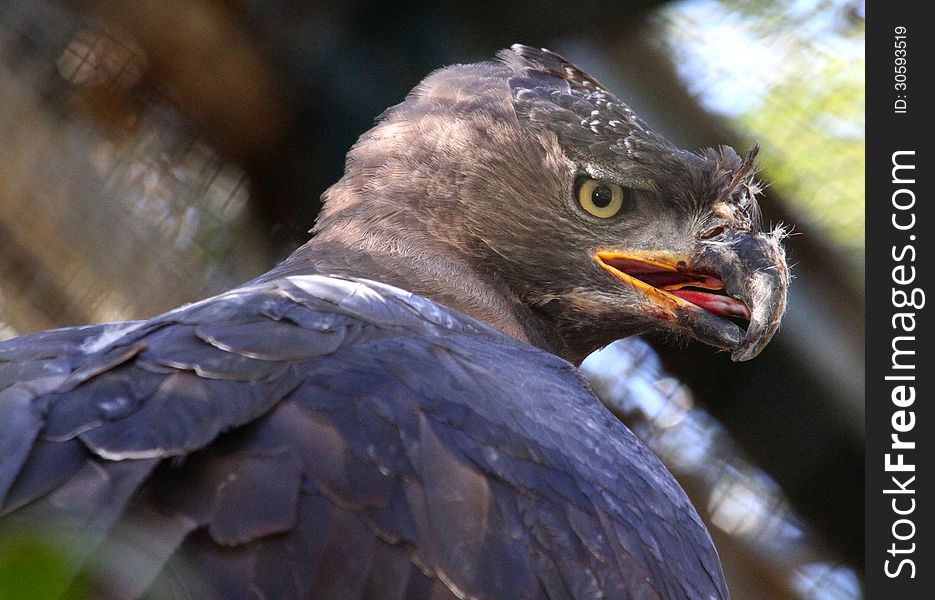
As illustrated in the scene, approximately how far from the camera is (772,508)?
3.98 metres

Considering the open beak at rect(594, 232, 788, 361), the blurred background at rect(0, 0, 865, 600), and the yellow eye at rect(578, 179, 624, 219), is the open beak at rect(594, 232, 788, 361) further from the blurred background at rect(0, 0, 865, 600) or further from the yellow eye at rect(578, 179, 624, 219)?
the blurred background at rect(0, 0, 865, 600)

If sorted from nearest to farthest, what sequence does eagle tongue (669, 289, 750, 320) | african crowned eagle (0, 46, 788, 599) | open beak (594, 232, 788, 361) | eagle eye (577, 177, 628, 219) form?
african crowned eagle (0, 46, 788, 599) → open beak (594, 232, 788, 361) → eagle tongue (669, 289, 750, 320) → eagle eye (577, 177, 628, 219)

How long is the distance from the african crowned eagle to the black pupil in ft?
0.09

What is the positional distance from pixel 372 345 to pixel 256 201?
158 cm

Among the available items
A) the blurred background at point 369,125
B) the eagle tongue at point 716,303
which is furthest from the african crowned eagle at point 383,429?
the blurred background at point 369,125

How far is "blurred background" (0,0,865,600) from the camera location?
3506mm

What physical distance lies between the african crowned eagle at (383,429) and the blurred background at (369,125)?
1.68 feet

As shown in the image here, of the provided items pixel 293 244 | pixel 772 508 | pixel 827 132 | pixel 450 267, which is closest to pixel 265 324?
pixel 450 267

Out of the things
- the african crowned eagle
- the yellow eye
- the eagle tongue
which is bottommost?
the african crowned eagle

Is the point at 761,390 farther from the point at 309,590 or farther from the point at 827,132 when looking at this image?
the point at 309,590

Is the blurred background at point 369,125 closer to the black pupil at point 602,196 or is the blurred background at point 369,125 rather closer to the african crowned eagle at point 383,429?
the african crowned eagle at point 383,429

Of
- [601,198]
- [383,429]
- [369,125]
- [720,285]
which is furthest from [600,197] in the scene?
[383,429]

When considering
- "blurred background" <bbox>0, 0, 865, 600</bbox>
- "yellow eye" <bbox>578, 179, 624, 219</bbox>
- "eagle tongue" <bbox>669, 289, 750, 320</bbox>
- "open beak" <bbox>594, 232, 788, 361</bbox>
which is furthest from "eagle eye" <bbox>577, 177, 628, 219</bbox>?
"blurred background" <bbox>0, 0, 865, 600</bbox>

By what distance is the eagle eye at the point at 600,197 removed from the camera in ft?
11.0
